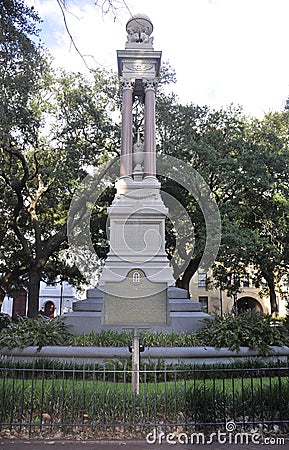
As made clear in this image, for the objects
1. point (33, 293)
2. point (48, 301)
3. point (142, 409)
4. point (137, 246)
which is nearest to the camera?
point (142, 409)

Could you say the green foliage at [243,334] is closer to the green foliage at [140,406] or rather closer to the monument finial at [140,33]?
the green foliage at [140,406]

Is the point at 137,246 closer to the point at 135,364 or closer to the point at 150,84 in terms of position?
the point at 150,84

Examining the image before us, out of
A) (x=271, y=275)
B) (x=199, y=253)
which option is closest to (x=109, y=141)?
(x=199, y=253)

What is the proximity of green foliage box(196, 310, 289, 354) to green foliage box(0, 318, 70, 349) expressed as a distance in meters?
3.24

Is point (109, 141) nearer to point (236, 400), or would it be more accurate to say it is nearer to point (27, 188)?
point (27, 188)

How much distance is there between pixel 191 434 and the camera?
5793 millimetres

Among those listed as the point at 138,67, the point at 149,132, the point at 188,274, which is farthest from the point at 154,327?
the point at 188,274

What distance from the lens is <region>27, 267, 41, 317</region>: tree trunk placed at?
829 inches

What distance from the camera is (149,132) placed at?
15516mm

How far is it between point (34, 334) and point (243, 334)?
4.71 meters

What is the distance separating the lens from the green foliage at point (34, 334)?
9.41 meters

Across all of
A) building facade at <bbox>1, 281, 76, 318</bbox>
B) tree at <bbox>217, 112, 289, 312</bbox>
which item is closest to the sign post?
tree at <bbox>217, 112, 289, 312</bbox>

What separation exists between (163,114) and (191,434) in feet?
66.4

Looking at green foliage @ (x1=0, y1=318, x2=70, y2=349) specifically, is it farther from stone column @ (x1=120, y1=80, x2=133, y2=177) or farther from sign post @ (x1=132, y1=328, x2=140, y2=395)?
stone column @ (x1=120, y1=80, x2=133, y2=177)
